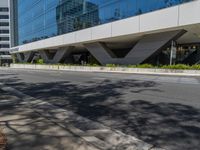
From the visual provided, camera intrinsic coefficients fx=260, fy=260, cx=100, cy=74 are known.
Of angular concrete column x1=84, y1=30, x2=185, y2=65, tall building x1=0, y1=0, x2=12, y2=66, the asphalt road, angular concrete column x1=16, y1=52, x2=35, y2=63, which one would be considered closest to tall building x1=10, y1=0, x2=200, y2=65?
angular concrete column x1=84, y1=30, x2=185, y2=65

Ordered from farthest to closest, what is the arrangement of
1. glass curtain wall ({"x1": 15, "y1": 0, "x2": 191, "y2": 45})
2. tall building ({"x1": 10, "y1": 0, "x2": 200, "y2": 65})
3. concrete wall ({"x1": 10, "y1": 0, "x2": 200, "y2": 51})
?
glass curtain wall ({"x1": 15, "y1": 0, "x2": 191, "y2": 45})
tall building ({"x1": 10, "y1": 0, "x2": 200, "y2": 65})
concrete wall ({"x1": 10, "y1": 0, "x2": 200, "y2": 51})

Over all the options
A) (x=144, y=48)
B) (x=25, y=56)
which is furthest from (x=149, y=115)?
(x=25, y=56)

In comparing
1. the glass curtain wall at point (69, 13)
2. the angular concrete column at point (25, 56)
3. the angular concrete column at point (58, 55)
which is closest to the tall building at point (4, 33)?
the angular concrete column at point (25, 56)

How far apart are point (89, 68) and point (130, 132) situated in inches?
1301

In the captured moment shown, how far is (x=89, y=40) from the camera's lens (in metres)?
40.4

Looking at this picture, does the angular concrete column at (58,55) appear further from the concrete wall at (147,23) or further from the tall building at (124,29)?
the concrete wall at (147,23)

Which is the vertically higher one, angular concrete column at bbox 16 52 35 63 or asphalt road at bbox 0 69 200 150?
angular concrete column at bbox 16 52 35 63

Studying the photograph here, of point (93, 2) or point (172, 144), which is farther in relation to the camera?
point (93, 2)

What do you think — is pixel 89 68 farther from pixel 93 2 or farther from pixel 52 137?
pixel 52 137

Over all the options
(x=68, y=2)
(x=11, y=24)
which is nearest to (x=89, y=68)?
(x=68, y=2)

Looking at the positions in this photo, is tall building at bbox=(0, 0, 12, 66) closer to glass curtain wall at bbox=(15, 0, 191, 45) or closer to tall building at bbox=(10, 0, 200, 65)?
glass curtain wall at bbox=(15, 0, 191, 45)

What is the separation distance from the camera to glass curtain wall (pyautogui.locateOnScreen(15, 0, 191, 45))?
32716mm

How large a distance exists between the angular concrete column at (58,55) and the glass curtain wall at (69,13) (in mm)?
3640

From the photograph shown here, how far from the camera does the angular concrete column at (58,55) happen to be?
52.4 m
